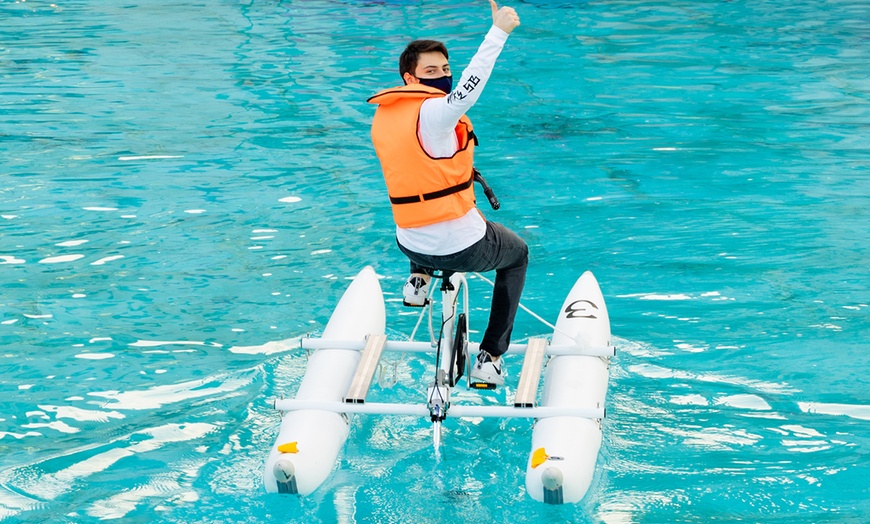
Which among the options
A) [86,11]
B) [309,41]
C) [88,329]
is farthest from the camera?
[86,11]

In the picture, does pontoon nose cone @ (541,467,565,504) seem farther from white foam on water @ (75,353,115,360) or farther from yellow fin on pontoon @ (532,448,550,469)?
white foam on water @ (75,353,115,360)

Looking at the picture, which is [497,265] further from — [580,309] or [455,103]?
[580,309]

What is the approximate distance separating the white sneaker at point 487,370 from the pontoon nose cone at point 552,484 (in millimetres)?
743

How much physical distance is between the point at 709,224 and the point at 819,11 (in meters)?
9.52

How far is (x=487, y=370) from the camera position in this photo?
4629 mm

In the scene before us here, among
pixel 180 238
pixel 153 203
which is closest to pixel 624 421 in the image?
pixel 180 238

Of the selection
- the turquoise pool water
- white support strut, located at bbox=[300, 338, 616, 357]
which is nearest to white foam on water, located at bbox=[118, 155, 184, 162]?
the turquoise pool water

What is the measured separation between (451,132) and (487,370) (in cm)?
124

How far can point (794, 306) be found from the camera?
19.9 ft

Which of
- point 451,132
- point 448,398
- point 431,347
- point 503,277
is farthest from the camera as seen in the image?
point 431,347

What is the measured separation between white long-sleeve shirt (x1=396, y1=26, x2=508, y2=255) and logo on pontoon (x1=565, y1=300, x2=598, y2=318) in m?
1.25

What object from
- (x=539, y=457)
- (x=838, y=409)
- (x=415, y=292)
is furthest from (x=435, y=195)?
(x=838, y=409)

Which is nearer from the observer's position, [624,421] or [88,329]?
[624,421]

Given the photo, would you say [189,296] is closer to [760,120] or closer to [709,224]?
[709,224]
